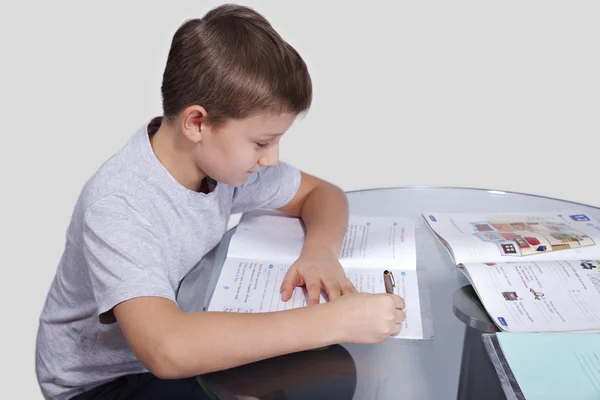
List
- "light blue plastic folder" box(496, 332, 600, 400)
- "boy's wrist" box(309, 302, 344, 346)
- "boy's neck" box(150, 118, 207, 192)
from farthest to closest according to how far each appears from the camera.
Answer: "boy's neck" box(150, 118, 207, 192)
"boy's wrist" box(309, 302, 344, 346)
"light blue plastic folder" box(496, 332, 600, 400)

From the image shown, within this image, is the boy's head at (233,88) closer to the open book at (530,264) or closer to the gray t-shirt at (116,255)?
the gray t-shirt at (116,255)

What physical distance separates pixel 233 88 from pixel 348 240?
0.56 m

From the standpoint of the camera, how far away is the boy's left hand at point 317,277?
1.70m

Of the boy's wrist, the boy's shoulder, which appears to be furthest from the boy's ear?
the boy's wrist

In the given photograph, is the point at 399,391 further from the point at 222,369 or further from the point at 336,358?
the point at 222,369

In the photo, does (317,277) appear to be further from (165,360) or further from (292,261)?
(165,360)

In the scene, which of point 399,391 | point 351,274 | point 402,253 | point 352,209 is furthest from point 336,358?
point 352,209

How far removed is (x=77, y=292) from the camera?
1.81 metres

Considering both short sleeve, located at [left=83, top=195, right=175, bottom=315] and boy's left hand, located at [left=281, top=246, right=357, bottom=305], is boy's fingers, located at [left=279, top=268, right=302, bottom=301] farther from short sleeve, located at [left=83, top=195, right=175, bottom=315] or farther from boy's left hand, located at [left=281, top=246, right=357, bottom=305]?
short sleeve, located at [left=83, top=195, right=175, bottom=315]

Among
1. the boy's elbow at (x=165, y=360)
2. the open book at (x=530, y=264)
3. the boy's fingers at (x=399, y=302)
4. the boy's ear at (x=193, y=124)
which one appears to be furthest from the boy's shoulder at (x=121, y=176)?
the open book at (x=530, y=264)

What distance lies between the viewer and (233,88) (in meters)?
1.62

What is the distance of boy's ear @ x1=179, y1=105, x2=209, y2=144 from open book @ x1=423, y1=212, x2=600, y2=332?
2.09ft

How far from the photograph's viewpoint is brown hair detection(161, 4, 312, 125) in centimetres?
162

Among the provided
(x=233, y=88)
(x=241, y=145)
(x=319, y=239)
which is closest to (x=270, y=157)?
(x=241, y=145)
